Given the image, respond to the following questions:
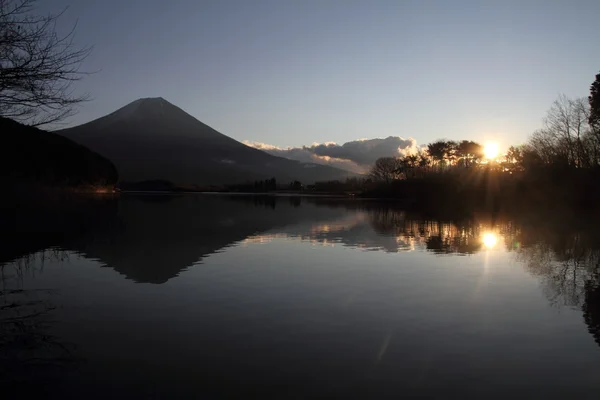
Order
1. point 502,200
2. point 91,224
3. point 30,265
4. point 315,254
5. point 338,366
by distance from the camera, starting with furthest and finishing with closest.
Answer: point 502,200, point 91,224, point 315,254, point 30,265, point 338,366

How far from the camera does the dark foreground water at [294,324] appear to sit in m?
5.83

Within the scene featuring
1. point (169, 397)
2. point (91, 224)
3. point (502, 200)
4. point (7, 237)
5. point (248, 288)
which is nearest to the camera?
point (169, 397)

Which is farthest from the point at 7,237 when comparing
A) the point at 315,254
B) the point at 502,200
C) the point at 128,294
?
the point at 502,200

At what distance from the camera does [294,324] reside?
8289 mm

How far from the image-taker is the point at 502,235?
24.2m

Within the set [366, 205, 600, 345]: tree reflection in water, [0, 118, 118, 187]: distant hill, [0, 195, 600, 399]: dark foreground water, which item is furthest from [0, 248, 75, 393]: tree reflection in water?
[0, 118, 118, 187]: distant hill

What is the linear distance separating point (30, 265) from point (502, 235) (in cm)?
2188

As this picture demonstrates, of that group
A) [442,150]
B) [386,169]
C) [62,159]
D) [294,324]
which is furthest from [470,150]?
[294,324]

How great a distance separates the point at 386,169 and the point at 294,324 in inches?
5230

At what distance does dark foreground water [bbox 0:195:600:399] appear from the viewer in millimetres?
5832

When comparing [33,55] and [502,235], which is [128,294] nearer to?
[33,55]

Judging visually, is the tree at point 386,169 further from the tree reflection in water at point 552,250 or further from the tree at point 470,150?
the tree reflection in water at point 552,250

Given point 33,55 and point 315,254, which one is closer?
point 33,55

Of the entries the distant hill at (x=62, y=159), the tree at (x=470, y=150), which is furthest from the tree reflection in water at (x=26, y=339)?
the tree at (x=470, y=150)
